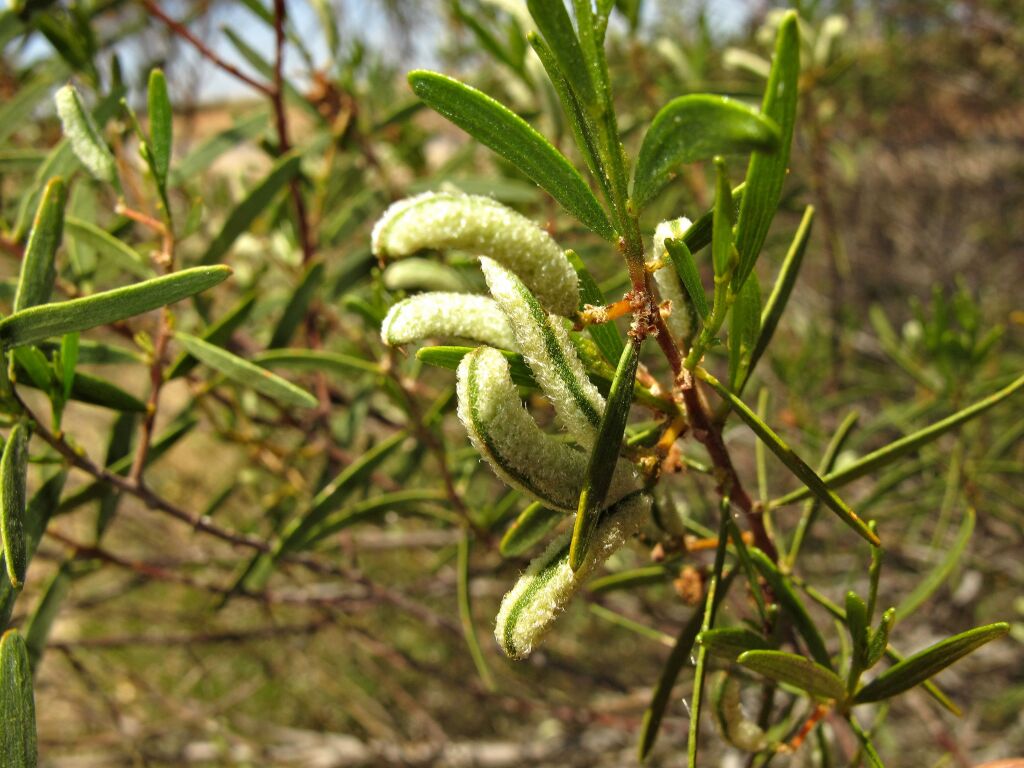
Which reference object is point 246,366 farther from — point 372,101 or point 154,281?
point 372,101

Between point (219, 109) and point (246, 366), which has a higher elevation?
point (219, 109)

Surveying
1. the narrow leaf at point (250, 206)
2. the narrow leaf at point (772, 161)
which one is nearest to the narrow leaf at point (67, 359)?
the narrow leaf at point (250, 206)

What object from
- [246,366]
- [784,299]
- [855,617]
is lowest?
[855,617]

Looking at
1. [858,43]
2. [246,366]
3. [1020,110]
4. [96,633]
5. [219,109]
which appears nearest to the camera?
[246,366]

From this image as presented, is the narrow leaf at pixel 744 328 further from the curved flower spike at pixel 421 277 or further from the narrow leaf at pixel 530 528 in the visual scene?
the curved flower spike at pixel 421 277

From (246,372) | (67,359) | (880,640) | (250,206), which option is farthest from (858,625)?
(250,206)

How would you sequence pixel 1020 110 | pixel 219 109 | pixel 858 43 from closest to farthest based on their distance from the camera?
pixel 858 43 < pixel 1020 110 < pixel 219 109

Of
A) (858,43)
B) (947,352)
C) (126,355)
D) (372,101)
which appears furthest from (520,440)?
(858,43)
